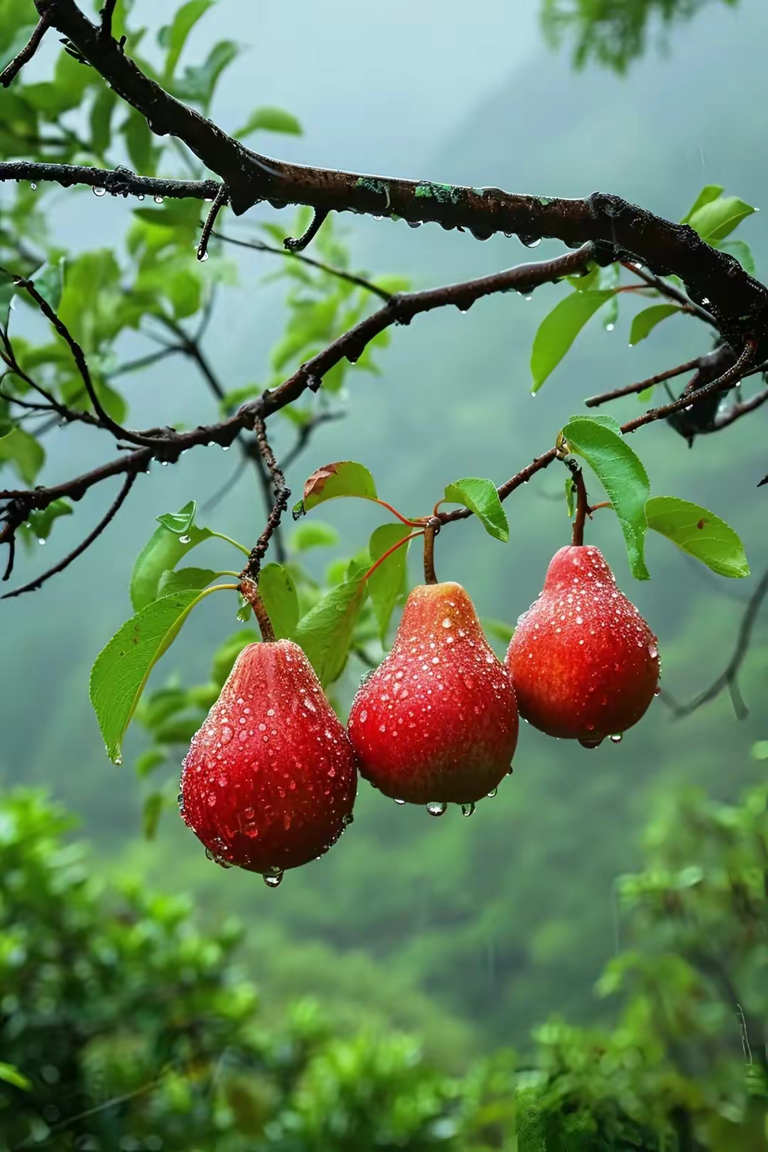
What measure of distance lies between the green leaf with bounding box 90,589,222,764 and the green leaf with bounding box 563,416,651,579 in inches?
5.9

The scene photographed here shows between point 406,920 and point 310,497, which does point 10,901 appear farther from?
point 310,497

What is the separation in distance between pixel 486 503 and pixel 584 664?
0.27 ft

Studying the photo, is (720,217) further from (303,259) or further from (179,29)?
(179,29)

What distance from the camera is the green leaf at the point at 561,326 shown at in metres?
0.58

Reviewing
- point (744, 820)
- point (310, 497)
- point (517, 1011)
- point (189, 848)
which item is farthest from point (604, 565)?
point (189, 848)

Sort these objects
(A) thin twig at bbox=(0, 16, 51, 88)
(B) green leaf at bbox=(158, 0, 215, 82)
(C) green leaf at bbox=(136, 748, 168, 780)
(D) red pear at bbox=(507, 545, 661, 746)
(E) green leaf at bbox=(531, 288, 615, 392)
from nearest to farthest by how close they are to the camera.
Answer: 1. (A) thin twig at bbox=(0, 16, 51, 88)
2. (D) red pear at bbox=(507, 545, 661, 746)
3. (E) green leaf at bbox=(531, 288, 615, 392)
4. (B) green leaf at bbox=(158, 0, 215, 82)
5. (C) green leaf at bbox=(136, 748, 168, 780)

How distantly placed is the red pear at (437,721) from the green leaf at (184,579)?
0.26 ft

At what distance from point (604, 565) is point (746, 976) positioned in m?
0.76

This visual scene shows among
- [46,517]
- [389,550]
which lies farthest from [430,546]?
[46,517]

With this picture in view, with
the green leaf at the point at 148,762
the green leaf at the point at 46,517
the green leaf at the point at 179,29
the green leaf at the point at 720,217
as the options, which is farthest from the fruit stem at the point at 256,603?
the green leaf at the point at 148,762

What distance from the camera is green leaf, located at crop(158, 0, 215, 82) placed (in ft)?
2.65

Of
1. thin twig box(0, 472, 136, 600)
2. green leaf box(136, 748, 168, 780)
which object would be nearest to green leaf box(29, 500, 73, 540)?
thin twig box(0, 472, 136, 600)

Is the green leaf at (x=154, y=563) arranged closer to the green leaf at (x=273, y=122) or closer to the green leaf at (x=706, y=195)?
the green leaf at (x=706, y=195)

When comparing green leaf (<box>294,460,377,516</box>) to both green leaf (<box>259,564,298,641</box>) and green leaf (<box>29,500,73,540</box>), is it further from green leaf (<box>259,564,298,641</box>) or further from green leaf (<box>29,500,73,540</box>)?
green leaf (<box>29,500,73,540</box>)
